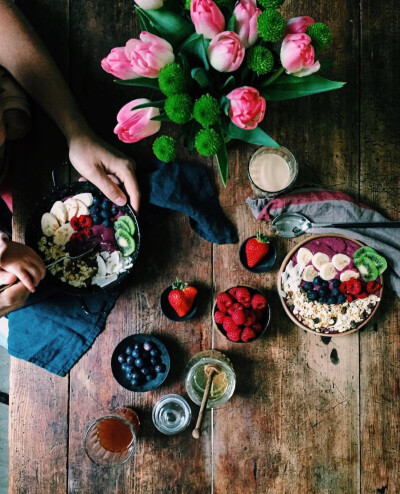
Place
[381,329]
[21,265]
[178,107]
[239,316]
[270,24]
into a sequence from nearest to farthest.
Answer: [270,24] < [178,107] < [21,265] < [239,316] < [381,329]

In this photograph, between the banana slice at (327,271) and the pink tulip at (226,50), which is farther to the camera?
the banana slice at (327,271)

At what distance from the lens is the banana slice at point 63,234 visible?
127 cm

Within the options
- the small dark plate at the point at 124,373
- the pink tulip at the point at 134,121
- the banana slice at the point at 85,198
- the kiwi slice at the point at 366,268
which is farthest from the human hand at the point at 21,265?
the kiwi slice at the point at 366,268

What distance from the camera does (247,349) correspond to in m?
1.35

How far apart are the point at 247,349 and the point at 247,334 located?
0.10 m

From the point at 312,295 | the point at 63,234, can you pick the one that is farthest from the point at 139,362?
the point at 312,295

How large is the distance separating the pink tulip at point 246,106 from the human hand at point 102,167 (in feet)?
1.52

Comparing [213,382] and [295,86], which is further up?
[295,86]

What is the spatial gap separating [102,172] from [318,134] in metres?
0.64

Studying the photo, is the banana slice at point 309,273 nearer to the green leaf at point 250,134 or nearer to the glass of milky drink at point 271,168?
the glass of milky drink at point 271,168

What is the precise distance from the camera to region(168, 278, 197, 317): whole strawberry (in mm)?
1286

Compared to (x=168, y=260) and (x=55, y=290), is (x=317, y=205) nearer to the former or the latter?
(x=168, y=260)

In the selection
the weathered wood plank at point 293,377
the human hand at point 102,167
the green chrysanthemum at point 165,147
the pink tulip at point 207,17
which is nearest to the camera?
the pink tulip at point 207,17

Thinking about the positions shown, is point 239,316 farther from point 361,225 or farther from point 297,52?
point 297,52
